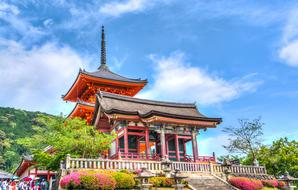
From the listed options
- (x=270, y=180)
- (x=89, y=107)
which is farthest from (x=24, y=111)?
(x=270, y=180)

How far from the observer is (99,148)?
21453 mm

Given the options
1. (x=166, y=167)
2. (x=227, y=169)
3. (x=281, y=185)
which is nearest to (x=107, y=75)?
(x=166, y=167)

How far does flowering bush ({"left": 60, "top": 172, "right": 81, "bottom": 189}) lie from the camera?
53.4ft

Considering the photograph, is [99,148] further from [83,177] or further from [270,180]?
[270,180]

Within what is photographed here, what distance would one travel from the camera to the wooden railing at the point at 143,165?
18.5m

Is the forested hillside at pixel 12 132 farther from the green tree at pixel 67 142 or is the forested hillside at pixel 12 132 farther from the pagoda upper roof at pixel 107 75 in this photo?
the green tree at pixel 67 142

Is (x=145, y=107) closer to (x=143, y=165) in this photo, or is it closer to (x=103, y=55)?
(x=143, y=165)

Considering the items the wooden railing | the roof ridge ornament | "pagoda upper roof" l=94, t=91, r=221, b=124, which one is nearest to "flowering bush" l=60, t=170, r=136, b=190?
→ the wooden railing

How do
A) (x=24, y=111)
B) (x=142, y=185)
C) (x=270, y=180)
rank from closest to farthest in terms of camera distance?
(x=142, y=185), (x=270, y=180), (x=24, y=111)

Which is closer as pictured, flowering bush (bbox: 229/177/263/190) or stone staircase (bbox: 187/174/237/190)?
stone staircase (bbox: 187/174/237/190)

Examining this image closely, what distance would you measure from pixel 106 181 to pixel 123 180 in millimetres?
1173

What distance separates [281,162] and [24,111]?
108164 millimetres

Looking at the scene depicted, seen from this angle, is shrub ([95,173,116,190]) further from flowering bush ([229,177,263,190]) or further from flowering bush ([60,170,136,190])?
flowering bush ([229,177,263,190])

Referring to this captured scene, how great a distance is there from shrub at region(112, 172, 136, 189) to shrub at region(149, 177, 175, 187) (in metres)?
1.34
